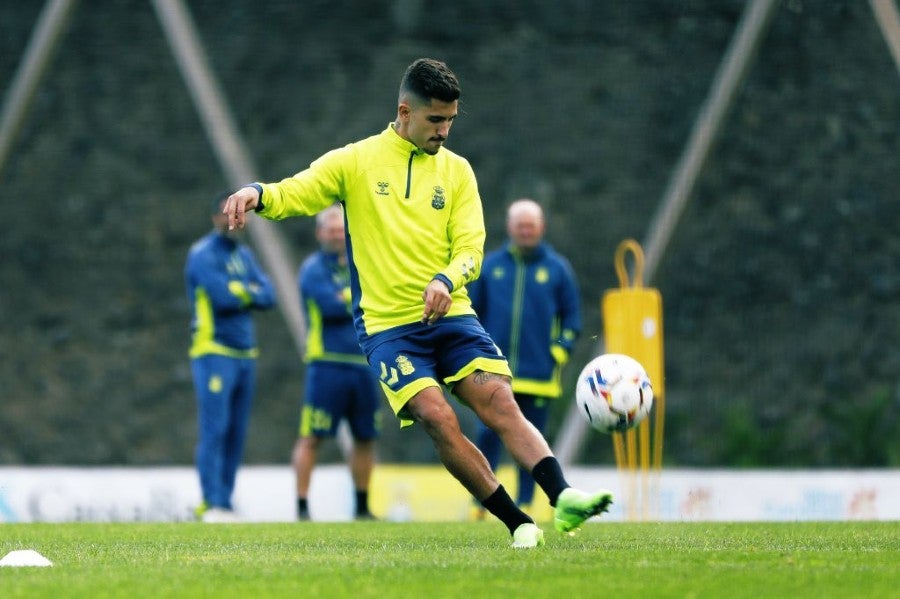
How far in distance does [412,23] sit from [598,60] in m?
2.01

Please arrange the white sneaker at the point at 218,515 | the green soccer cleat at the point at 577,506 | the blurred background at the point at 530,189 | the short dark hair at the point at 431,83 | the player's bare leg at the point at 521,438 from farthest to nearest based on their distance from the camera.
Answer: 1. the blurred background at the point at 530,189
2. the white sneaker at the point at 218,515
3. the short dark hair at the point at 431,83
4. the player's bare leg at the point at 521,438
5. the green soccer cleat at the point at 577,506

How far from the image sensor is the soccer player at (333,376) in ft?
34.2

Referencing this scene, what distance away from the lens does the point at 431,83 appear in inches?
234

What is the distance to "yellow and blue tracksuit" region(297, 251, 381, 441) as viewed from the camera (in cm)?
1043

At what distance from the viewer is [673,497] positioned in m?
11.9

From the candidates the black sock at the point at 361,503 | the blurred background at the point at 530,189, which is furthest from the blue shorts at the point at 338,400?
the blurred background at the point at 530,189

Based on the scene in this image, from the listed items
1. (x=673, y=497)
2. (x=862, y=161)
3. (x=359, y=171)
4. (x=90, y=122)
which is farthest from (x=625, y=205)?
(x=359, y=171)

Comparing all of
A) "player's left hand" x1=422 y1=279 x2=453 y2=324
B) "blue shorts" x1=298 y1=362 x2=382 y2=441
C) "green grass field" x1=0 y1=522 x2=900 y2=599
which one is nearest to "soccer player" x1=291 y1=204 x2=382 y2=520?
"blue shorts" x1=298 y1=362 x2=382 y2=441

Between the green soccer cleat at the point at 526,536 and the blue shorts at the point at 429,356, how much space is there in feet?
2.04

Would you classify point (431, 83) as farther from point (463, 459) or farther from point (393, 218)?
point (463, 459)

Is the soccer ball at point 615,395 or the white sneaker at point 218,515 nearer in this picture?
the soccer ball at point 615,395

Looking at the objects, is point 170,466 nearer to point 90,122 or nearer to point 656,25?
point 90,122

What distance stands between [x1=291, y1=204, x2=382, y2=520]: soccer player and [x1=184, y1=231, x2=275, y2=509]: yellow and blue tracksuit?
0.39m

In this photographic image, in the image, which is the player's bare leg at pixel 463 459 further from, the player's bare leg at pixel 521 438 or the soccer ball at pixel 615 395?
the soccer ball at pixel 615 395
